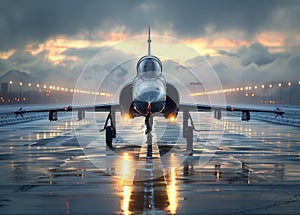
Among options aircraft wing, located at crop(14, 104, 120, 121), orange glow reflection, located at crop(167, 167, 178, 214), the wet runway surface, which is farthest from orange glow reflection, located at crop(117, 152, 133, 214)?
aircraft wing, located at crop(14, 104, 120, 121)

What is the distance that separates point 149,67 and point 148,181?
11554 millimetres

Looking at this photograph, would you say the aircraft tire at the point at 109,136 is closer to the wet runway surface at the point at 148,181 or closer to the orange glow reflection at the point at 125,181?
the wet runway surface at the point at 148,181

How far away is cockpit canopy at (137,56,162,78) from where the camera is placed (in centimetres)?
2573

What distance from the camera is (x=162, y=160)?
20.6 metres

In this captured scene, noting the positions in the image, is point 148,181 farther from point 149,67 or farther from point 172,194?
point 149,67

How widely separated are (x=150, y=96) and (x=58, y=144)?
7.62 m

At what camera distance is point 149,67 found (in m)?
25.9

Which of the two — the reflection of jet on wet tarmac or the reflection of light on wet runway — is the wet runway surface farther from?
the reflection of jet on wet tarmac

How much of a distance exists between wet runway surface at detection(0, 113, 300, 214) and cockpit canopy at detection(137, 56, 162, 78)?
385cm

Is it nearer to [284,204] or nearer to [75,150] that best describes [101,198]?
[284,204]

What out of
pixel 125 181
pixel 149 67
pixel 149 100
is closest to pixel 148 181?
pixel 125 181

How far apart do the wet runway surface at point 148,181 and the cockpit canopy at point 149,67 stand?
3.85 metres

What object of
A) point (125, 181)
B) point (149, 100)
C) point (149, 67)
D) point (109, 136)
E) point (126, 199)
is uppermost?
point (149, 67)

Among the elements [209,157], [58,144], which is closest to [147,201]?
[209,157]
